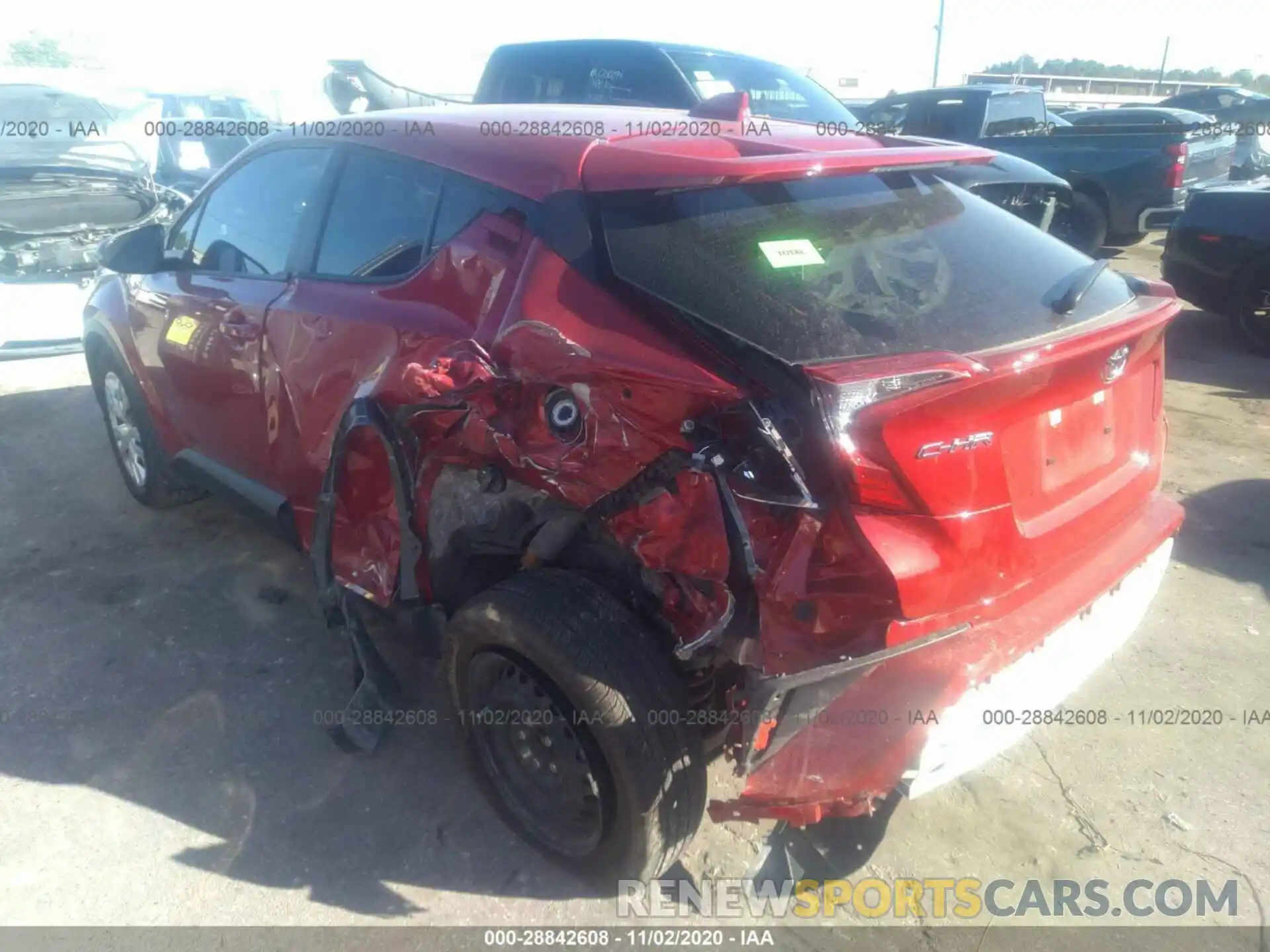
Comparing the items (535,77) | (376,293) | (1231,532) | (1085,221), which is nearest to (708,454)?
(376,293)

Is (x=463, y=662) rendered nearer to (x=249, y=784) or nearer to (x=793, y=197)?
(x=249, y=784)

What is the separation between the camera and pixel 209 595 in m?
3.84

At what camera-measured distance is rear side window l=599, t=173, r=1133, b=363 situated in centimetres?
204

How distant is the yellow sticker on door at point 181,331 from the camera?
3.50m

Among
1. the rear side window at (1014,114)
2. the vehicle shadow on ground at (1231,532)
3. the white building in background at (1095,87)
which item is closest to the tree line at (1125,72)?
the white building in background at (1095,87)

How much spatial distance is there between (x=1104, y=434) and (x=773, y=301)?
101 cm

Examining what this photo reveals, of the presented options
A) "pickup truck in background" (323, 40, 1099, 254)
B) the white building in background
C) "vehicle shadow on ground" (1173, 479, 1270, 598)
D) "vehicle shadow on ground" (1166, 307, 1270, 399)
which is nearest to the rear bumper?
"vehicle shadow on ground" (1173, 479, 1270, 598)

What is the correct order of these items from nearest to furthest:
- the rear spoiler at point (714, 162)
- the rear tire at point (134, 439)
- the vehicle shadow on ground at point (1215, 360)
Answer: the rear spoiler at point (714, 162), the rear tire at point (134, 439), the vehicle shadow on ground at point (1215, 360)

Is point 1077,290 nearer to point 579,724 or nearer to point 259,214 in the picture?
point 579,724

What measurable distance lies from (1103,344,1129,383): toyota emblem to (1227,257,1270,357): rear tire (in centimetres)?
567

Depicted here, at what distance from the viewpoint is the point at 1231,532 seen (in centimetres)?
423

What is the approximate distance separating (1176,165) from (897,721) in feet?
31.6

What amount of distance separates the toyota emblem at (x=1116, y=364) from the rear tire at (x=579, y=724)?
1283mm

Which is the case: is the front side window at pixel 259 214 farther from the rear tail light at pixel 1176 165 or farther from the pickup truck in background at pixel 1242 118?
the pickup truck in background at pixel 1242 118
